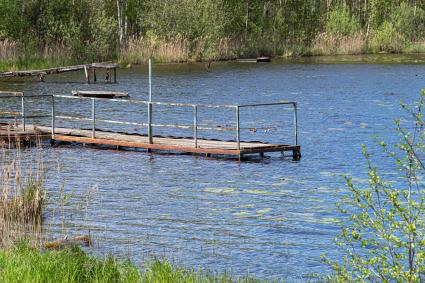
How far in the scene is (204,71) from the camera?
69188 mm

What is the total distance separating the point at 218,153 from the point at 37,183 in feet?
35.8

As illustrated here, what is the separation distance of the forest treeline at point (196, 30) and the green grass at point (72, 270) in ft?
172

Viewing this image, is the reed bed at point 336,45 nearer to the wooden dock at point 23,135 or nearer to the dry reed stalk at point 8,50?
the dry reed stalk at point 8,50

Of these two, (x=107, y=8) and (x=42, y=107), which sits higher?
(x=107, y=8)

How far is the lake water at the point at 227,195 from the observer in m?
17.9

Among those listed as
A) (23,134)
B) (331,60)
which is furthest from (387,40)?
(23,134)

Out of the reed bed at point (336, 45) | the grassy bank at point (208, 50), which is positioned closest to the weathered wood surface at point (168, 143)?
the grassy bank at point (208, 50)

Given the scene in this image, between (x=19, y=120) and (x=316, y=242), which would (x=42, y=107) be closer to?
(x=19, y=120)

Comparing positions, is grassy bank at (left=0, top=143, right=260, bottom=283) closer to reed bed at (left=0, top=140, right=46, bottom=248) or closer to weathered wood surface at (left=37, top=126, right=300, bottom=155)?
reed bed at (left=0, top=140, right=46, bottom=248)

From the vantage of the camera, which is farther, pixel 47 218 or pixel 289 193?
pixel 289 193

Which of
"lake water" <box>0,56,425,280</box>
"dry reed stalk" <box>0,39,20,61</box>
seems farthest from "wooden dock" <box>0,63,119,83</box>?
"lake water" <box>0,56,425,280</box>

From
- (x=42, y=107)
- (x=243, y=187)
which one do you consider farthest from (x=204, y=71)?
(x=243, y=187)

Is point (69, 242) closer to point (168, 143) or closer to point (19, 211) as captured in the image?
point (19, 211)

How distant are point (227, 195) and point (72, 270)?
11.0 metres
